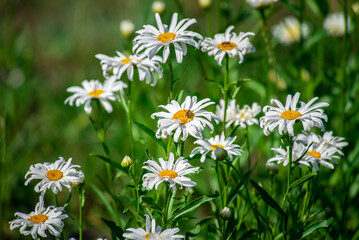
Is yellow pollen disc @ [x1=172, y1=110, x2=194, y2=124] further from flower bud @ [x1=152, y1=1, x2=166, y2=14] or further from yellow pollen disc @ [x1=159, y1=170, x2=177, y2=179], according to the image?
flower bud @ [x1=152, y1=1, x2=166, y2=14]

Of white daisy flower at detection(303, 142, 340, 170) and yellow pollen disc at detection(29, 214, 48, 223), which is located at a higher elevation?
white daisy flower at detection(303, 142, 340, 170)

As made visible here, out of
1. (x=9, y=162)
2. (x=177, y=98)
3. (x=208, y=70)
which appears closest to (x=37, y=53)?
(x=9, y=162)

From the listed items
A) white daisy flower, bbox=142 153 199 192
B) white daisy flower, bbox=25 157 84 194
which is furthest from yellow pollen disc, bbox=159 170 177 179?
white daisy flower, bbox=25 157 84 194

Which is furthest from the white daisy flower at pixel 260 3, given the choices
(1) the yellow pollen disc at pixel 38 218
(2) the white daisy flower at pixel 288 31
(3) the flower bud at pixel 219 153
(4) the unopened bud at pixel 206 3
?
(1) the yellow pollen disc at pixel 38 218

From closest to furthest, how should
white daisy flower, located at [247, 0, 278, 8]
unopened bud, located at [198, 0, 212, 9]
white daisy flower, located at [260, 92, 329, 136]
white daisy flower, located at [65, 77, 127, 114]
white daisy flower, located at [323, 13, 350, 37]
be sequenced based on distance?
white daisy flower, located at [260, 92, 329, 136], white daisy flower, located at [65, 77, 127, 114], white daisy flower, located at [247, 0, 278, 8], unopened bud, located at [198, 0, 212, 9], white daisy flower, located at [323, 13, 350, 37]

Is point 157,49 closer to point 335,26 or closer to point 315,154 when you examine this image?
point 315,154

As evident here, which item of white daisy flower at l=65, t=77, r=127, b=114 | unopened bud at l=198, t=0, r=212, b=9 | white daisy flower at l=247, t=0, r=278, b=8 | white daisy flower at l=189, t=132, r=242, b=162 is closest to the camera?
white daisy flower at l=189, t=132, r=242, b=162

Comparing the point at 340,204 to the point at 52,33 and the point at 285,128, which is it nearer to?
the point at 285,128

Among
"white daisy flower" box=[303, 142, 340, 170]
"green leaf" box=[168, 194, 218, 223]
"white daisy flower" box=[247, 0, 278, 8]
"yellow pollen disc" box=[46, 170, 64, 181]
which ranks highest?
"white daisy flower" box=[247, 0, 278, 8]

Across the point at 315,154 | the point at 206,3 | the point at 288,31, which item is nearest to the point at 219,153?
the point at 315,154
